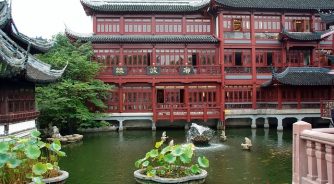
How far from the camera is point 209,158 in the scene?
17.0 meters

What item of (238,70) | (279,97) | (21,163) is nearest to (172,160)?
(21,163)

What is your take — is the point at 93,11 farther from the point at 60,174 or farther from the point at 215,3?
the point at 60,174

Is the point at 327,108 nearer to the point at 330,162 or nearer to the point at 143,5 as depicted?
the point at 143,5

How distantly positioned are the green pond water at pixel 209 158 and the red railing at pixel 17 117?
261 cm

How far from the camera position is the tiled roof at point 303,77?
29.5 m

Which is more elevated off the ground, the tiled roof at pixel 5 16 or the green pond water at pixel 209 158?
the tiled roof at pixel 5 16

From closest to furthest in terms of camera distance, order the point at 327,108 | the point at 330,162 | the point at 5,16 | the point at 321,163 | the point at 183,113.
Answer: the point at 330,162 → the point at 321,163 → the point at 5,16 → the point at 327,108 → the point at 183,113

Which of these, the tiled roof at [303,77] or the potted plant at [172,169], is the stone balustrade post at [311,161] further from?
the tiled roof at [303,77]

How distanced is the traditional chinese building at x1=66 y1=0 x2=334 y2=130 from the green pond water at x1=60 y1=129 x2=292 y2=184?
5.31 meters

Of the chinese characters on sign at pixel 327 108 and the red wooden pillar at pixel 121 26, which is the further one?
the red wooden pillar at pixel 121 26

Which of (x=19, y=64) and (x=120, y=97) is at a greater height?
(x=19, y=64)

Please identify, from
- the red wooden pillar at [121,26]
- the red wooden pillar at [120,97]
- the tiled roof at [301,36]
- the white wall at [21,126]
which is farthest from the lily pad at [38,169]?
the tiled roof at [301,36]

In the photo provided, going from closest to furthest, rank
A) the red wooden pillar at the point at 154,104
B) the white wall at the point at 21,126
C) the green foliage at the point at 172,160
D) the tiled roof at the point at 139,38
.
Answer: the green foliage at the point at 172,160
the white wall at the point at 21,126
the red wooden pillar at the point at 154,104
the tiled roof at the point at 139,38

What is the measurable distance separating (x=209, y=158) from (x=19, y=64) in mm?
8900
